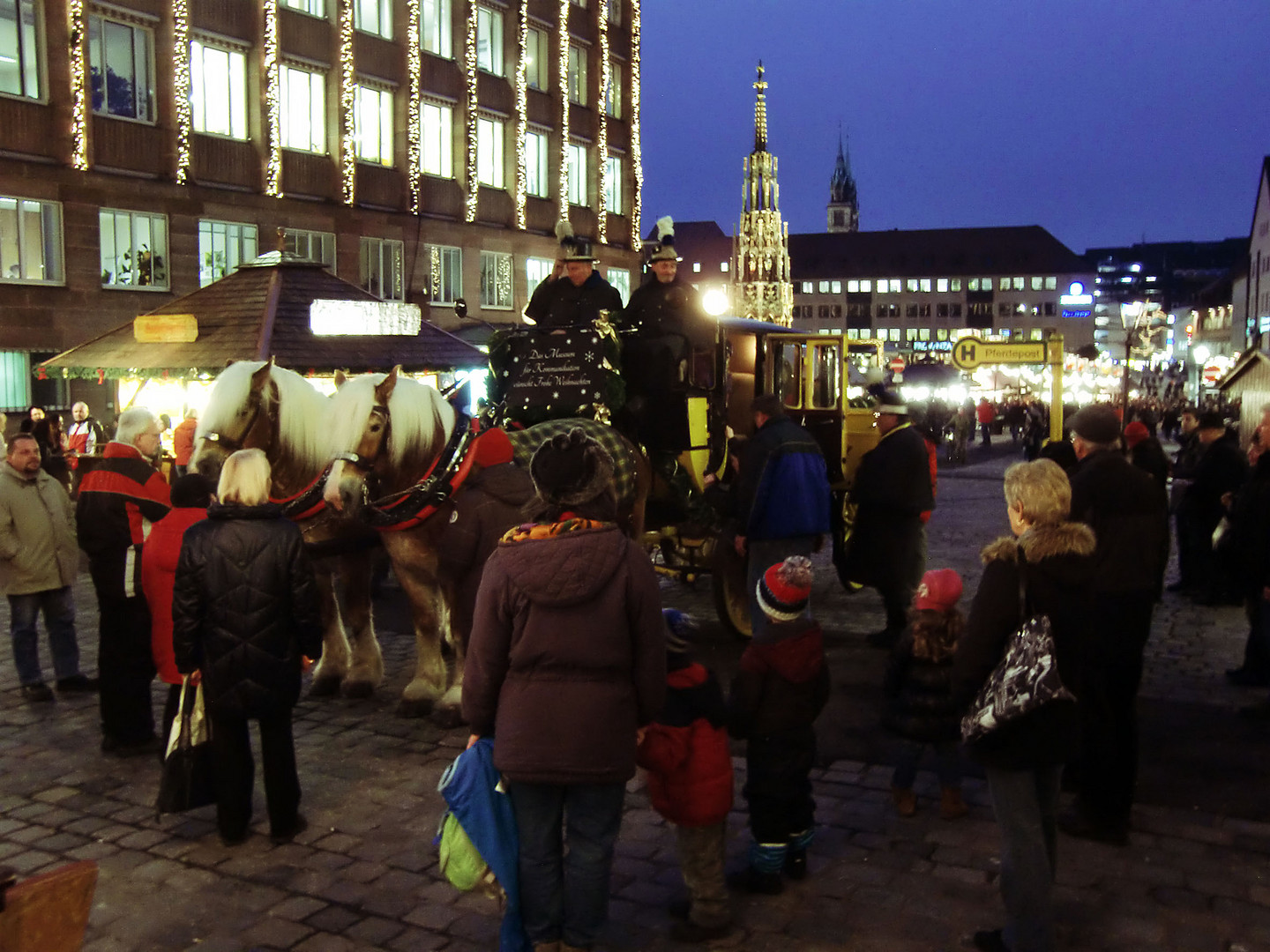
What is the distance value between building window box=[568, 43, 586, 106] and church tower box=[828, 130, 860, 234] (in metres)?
133

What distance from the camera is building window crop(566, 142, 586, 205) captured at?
34.1 meters

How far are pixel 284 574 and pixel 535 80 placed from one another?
2996 cm

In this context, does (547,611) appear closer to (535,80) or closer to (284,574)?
(284,574)

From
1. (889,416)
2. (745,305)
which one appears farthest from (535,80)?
(889,416)

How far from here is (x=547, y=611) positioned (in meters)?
3.52

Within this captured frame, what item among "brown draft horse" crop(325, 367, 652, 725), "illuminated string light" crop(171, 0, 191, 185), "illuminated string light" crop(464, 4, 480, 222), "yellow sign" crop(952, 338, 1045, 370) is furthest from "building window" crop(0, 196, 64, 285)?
"yellow sign" crop(952, 338, 1045, 370)

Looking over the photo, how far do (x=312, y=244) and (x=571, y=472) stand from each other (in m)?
23.7

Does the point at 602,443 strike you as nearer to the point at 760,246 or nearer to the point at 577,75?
the point at 577,75

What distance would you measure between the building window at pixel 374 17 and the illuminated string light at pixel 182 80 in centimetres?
497

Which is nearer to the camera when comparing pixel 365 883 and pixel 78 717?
pixel 365 883

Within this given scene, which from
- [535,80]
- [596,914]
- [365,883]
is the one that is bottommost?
[365,883]

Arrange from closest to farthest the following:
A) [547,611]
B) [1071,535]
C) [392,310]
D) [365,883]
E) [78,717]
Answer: [547,611] < [1071,535] < [365,883] < [78,717] < [392,310]

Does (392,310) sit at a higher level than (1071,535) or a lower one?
higher

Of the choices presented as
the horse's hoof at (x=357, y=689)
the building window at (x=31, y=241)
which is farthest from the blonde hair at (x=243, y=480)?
the building window at (x=31, y=241)
